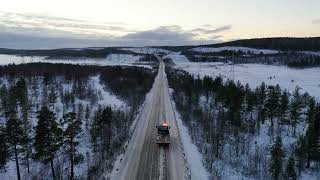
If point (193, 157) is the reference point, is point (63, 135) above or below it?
above

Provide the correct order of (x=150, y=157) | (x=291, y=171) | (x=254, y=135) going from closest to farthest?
1. (x=150, y=157)
2. (x=291, y=171)
3. (x=254, y=135)

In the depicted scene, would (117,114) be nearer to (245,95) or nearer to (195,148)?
(195,148)

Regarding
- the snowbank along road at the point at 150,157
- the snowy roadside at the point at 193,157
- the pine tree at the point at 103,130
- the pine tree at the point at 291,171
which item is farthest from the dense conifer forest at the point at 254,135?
the pine tree at the point at 103,130

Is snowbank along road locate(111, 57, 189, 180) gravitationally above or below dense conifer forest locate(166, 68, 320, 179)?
above

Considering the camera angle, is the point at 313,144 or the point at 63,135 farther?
the point at 313,144

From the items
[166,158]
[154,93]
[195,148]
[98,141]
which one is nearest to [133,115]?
[98,141]

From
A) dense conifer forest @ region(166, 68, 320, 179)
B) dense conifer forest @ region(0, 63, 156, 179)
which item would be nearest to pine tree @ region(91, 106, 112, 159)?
dense conifer forest @ region(0, 63, 156, 179)

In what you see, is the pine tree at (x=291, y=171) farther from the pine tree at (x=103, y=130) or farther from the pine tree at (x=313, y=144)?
the pine tree at (x=103, y=130)

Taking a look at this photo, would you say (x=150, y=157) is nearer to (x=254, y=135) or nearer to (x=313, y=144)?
(x=313, y=144)

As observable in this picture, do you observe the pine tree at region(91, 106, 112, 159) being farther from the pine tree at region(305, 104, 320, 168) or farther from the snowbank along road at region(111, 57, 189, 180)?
the pine tree at region(305, 104, 320, 168)

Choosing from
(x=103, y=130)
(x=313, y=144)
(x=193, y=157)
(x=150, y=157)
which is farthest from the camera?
(x=103, y=130)

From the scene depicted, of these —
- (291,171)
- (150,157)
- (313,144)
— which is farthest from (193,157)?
(313,144)
